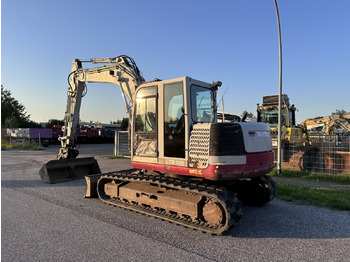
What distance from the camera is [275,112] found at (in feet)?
46.2

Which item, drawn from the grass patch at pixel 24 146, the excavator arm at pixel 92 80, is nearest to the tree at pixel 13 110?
the grass patch at pixel 24 146

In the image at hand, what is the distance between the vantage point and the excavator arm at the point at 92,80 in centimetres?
767

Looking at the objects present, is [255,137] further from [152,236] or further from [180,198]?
[152,236]

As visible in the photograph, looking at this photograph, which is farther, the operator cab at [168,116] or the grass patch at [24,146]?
the grass patch at [24,146]

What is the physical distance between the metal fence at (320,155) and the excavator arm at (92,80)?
23.1ft

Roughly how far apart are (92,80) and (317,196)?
25.4 feet

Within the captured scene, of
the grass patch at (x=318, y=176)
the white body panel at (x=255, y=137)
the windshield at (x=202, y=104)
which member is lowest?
the grass patch at (x=318, y=176)

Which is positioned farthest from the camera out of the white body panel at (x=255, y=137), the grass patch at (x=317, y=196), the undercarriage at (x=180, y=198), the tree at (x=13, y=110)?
the tree at (x=13, y=110)

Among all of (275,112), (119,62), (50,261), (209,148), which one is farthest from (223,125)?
(275,112)

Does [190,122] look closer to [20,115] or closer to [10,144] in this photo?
[10,144]

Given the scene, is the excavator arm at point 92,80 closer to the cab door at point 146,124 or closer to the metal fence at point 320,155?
the cab door at point 146,124

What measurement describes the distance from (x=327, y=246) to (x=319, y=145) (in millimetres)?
6976

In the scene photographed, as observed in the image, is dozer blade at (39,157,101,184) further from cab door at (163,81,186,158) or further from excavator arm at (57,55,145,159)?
cab door at (163,81,186,158)

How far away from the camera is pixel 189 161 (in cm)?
484
